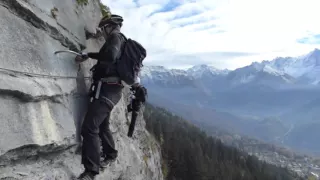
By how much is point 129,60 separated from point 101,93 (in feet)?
3.79

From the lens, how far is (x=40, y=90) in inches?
339

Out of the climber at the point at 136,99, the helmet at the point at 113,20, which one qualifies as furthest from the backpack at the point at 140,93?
the helmet at the point at 113,20

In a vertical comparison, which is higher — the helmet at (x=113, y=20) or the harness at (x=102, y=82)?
the helmet at (x=113, y=20)

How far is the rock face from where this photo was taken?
25.2 ft

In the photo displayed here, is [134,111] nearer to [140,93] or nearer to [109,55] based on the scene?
[140,93]

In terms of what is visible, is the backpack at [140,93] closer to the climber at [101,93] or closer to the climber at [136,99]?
the climber at [136,99]

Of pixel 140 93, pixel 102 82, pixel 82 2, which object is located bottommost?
pixel 140 93

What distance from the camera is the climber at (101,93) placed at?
9320 mm

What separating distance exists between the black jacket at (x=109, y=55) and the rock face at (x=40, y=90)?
967 mm

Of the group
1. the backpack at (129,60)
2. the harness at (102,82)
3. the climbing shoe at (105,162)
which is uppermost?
the backpack at (129,60)

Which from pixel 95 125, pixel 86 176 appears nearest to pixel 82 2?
pixel 95 125

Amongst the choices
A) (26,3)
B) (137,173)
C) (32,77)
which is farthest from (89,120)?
(137,173)

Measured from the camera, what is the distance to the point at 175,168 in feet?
244

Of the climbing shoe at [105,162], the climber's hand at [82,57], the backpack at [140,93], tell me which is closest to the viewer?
the climber's hand at [82,57]
